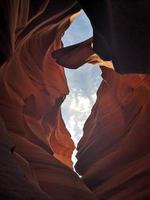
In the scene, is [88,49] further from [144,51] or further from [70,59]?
[144,51]

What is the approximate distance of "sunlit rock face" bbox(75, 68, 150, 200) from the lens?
847cm

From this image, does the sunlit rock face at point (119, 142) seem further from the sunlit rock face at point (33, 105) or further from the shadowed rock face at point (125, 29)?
the shadowed rock face at point (125, 29)

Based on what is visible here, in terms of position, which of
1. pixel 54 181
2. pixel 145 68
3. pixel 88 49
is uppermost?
pixel 145 68

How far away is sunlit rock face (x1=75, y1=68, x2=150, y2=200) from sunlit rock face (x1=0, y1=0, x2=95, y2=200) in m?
1.00

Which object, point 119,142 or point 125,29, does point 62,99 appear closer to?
point 119,142

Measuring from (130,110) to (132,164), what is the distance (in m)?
1.56

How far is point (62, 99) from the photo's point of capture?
1323cm

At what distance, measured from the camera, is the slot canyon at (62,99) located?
204 inches

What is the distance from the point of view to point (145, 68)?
5.50m

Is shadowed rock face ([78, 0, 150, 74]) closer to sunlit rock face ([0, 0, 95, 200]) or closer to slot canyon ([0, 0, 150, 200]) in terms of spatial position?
slot canyon ([0, 0, 150, 200])

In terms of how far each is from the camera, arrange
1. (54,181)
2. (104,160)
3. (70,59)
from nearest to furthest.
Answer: (54,181) < (104,160) < (70,59)

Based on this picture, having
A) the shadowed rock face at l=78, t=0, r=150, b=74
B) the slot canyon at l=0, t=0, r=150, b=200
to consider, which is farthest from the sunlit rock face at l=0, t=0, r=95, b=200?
the shadowed rock face at l=78, t=0, r=150, b=74

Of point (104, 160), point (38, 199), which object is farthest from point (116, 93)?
point (38, 199)

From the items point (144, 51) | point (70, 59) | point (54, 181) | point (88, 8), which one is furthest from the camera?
point (70, 59)
